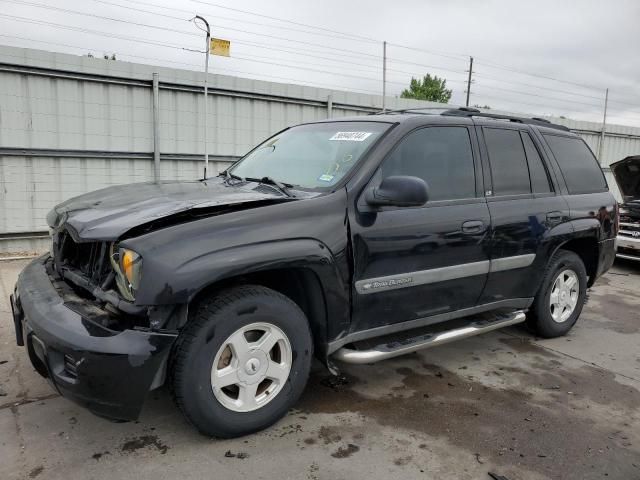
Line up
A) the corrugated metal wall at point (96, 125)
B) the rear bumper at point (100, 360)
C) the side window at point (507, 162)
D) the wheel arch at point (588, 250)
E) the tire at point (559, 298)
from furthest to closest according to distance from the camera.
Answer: the corrugated metal wall at point (96, 125)
the wheel arch at point (588, 250)
the tire at point (559, 298)
the side window at point (507, 162)
the rear bumper at point (100, 360)

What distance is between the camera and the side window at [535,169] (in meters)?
4.19

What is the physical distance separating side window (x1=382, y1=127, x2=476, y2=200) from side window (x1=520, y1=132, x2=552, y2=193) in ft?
2.45

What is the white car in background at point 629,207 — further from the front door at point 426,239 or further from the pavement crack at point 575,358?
the front door at point 426,239

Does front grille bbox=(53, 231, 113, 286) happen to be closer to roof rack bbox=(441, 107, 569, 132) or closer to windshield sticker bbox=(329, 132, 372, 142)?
windshield sticker bbox=(329, 132, 372, 142)

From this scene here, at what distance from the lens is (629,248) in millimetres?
7953

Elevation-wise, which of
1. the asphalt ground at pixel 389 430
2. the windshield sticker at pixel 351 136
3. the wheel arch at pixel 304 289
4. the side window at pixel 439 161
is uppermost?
the windshield sticker at pixel 351 136

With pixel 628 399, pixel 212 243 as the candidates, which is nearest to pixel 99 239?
pixel 212 243

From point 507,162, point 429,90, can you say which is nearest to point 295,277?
point 507,162

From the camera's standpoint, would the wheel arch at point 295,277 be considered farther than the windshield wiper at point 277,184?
No

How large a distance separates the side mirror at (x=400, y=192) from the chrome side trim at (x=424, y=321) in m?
0.80

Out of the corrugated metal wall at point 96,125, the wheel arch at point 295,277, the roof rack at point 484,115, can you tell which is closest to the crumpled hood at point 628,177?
the roof rack at point 484,115

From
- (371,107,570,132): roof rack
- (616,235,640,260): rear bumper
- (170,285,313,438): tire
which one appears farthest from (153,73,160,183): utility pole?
(616,235,640,260): rear bumper

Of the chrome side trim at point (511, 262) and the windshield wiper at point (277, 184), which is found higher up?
the windshield wiper at point (277, 184)

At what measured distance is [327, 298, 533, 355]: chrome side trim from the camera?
3104 millimetres
